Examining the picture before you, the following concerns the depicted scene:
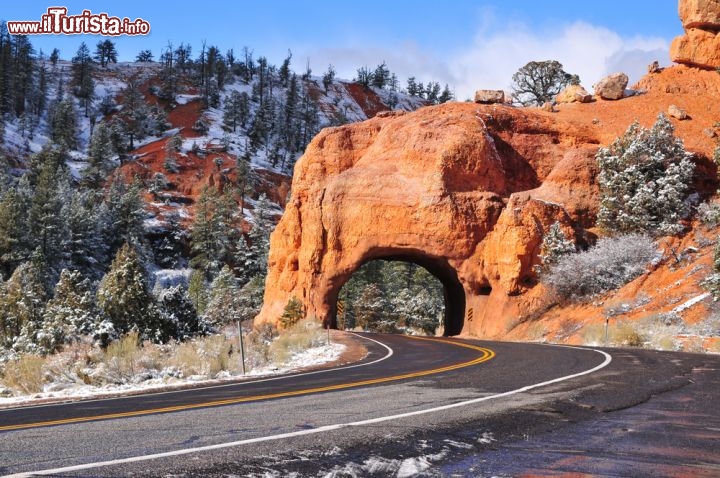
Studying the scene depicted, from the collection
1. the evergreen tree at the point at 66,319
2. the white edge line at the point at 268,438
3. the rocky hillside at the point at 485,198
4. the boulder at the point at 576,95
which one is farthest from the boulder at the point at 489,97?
the white edge line at the point at 268,438

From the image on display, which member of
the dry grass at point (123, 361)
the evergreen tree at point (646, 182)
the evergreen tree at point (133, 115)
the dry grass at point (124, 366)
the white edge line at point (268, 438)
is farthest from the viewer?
the evergreen tree at point (133, 115)

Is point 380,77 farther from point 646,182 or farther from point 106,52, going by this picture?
point 646,182

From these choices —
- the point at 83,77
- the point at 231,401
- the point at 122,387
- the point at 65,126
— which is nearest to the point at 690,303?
the point at 122,387

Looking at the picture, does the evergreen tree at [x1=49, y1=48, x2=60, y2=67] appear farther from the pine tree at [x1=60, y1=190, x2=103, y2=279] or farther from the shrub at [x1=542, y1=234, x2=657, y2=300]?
the shrub at [x1=542, y1=234, x2=657, y2=300]

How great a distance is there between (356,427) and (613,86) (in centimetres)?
4339

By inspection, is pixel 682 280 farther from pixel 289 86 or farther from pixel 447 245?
pixel 289 86

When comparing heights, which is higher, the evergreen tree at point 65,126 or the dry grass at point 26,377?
the evergreen tree at point 65,126

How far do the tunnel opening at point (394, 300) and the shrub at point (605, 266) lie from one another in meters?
14.6

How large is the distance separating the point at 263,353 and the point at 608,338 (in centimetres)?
1218

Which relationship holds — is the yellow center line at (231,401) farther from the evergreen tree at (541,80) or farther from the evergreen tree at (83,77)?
the evergreen tree at (83,77)

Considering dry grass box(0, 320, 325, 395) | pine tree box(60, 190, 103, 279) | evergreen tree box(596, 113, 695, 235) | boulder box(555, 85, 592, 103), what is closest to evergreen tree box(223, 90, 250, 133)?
pine tree box(60, 190, 103, 279)

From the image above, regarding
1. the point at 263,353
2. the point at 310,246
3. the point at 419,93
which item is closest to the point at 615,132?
the point at 310,246

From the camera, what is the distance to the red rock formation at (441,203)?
3541 centimetres

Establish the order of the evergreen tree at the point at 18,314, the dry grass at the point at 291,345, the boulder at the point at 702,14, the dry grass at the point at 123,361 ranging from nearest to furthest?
the dry grass at the point at 123,361
the dry grass at the point at 291,345
the evergreen tree at the point at 18,314
the boulder at the point at 702,14
